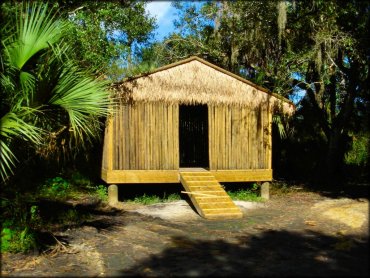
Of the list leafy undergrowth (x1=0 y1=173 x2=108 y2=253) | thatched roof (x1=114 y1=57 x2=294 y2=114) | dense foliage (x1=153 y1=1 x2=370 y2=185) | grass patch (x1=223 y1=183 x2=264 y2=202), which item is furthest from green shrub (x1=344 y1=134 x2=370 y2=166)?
leafy undergrowth (x1=0 y1=173 x2=108 y2=253)

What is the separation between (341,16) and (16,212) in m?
9.74

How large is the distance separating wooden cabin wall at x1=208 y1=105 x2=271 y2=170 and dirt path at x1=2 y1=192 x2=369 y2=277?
5.99 feet

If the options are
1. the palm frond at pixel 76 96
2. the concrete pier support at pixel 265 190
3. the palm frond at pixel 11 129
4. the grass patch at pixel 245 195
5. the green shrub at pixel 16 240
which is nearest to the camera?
the palm frond at pixel 11 129

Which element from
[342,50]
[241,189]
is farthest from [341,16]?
[241,189]

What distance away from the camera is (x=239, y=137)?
12102mm

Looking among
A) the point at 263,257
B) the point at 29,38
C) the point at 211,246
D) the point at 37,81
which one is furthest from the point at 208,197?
the point at 29,38

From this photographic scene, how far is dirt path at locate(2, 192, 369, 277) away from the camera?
5.83 metres

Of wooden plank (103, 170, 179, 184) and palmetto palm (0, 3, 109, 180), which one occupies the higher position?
palmetto palm (0, 3, 109, 180)

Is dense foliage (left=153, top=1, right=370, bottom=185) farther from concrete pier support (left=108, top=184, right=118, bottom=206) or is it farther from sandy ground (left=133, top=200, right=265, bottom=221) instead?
concrete pier support (left=108, top=184, right=118, bottom=206)

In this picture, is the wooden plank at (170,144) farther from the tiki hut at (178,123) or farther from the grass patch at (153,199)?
the grass patch at (153,199)

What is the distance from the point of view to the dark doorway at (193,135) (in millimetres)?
16641

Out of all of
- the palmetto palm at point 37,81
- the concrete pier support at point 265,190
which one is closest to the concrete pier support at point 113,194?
the concrete pier support at point 265,190

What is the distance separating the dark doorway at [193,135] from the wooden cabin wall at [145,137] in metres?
4.97

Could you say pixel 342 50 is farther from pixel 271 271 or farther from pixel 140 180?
pixel 271 271
